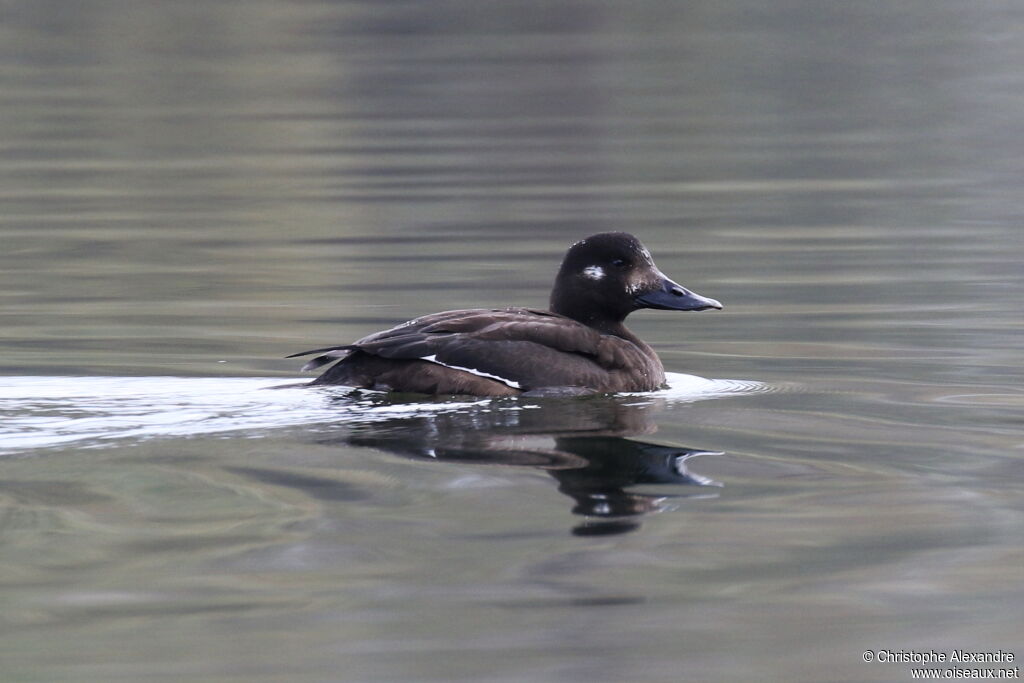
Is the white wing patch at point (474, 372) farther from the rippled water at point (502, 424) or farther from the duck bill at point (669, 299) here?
the duck bill at point (669, 299)

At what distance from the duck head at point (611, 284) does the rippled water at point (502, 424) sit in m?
0.42

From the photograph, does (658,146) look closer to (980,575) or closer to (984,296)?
(984,296)

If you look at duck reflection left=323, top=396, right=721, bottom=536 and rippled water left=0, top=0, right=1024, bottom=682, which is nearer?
rippled water left=0, top=0, right=1024, bottom=682

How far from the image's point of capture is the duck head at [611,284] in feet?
29.6

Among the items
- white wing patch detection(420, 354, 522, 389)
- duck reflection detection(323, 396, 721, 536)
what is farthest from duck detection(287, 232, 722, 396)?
duck reflection detection(323, 396, 721, 536)

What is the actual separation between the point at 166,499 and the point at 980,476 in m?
3.05

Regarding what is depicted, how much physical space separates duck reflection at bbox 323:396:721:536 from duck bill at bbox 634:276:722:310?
0.89 m

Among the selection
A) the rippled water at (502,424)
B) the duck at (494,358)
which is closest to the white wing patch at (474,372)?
the duck at (494,358)

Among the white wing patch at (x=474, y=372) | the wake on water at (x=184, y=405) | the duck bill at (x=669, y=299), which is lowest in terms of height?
the wake on water at (x=184, y=405)

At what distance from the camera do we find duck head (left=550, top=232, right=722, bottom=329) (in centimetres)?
901

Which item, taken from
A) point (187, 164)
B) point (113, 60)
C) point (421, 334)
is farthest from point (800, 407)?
point (113, 60)

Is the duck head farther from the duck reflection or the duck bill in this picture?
the duck reflection

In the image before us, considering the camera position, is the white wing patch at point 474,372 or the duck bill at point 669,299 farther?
the duck bill at point 669,299

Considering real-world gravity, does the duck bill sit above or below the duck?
above
